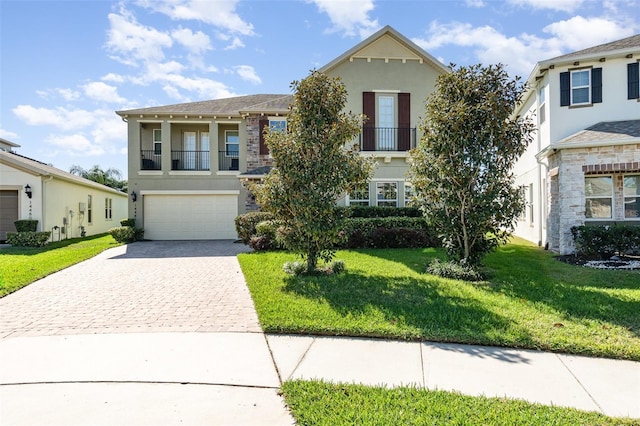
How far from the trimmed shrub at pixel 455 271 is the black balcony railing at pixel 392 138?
7.89 metres

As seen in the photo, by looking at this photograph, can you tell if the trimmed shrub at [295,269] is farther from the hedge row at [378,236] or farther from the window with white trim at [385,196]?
the window with white trim at [385,196]

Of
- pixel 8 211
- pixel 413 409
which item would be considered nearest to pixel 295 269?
pixel 413 409

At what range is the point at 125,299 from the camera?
273 inches

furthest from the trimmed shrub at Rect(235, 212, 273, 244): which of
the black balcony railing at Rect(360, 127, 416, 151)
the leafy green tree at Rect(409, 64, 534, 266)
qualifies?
the leafy green tree at Rect(409, 64, 534, 266)

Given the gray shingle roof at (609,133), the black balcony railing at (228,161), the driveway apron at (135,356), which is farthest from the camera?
the black balcony railing at (228,161)

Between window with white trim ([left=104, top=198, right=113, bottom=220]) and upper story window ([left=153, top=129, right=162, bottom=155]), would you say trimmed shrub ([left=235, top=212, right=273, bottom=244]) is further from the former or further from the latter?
window with white trim ([left=104, top=198, right=113, bottom=220])

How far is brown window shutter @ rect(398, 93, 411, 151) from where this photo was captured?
623 inches

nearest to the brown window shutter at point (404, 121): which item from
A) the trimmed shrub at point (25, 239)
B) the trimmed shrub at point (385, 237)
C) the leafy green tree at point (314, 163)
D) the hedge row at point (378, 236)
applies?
the hedge row at point (378, 236)

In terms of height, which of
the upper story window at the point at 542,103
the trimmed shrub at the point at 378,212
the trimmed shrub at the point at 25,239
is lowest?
the trimmed shrub at the point at 25,239

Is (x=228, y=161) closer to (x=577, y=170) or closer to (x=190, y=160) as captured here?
(x=190, y=160)

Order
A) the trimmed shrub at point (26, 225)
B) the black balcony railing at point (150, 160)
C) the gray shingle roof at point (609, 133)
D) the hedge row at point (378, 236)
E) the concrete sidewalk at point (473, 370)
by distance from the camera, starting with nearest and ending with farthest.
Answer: the concrete sidewalk at point (473, 370) → the gray shingle roof at point (609, 133) → the hedge row at point (378, 236) → the trimmed shrub at point (26, 225) → the black balcony railing at point (150, 160)

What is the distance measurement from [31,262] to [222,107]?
37.9 feet

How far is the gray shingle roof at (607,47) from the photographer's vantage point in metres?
12.1

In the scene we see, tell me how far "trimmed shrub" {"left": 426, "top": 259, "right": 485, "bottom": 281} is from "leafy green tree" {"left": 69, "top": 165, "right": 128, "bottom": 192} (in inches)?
1393
